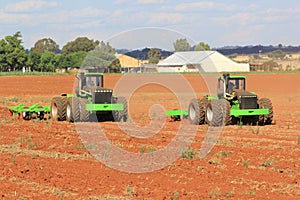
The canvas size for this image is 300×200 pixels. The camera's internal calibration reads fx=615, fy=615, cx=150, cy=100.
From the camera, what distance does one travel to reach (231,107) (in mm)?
20984

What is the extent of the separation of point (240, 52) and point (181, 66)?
79385 mm

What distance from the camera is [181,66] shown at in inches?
2547

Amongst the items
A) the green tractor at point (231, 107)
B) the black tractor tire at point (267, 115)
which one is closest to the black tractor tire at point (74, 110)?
the green tractor at point (231, 107)

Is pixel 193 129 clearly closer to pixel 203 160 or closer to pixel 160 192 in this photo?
pixel 203 160

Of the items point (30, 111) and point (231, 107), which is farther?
point (30, 111)

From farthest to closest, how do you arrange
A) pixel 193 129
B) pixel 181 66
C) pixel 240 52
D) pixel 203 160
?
pixel 240 52, pixel 181 66, pixel 193 129, pixel 203 160

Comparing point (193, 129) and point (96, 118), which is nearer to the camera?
point (193, 129)

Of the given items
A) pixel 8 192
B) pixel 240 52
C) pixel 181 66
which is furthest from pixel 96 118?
pixel 240 52

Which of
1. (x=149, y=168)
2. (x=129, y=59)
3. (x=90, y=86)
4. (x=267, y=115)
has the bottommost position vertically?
(x=149, y=168)

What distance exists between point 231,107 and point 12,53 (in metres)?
84.8

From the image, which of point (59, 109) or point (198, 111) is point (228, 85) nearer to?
point (198, 111)

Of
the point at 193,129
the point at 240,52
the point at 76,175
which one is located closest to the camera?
the point at 76,175

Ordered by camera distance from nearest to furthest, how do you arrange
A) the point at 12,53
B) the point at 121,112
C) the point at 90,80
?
the point at 121,112 < the point at 90,80 < the point at 12,53

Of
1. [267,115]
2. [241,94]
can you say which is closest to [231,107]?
[241,94]
